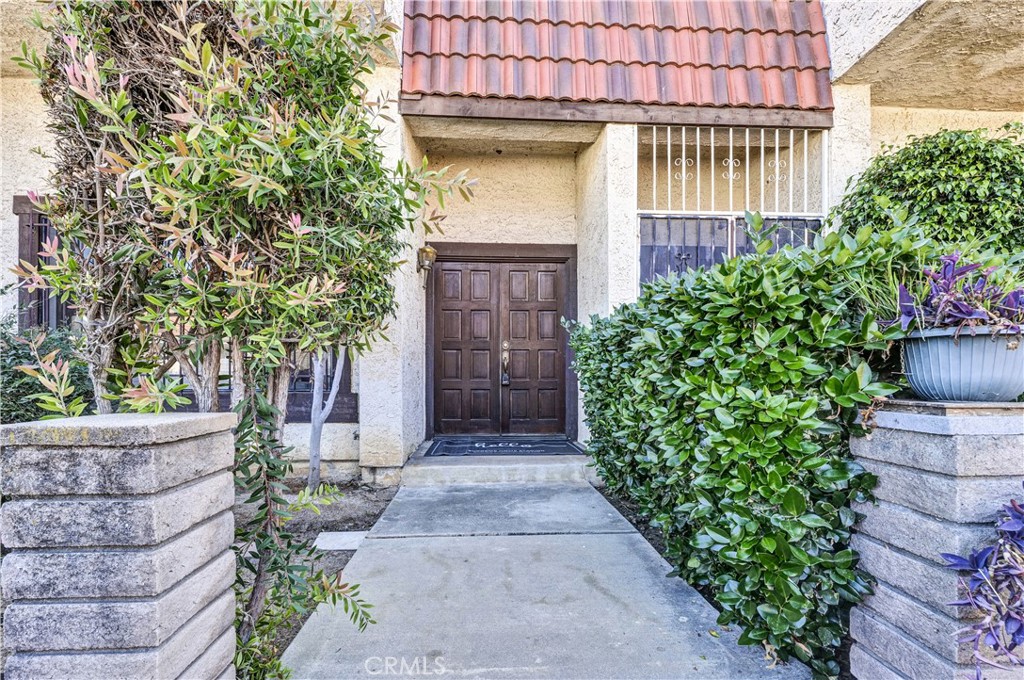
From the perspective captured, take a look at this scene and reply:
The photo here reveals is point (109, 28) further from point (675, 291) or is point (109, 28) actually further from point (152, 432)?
point (675, 291)

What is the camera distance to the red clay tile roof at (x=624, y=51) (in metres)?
4.66

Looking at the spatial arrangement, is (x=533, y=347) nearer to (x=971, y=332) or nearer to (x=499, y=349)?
(x=499, y=349)

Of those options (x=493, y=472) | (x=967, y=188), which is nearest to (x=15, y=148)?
(x=493, y=472)

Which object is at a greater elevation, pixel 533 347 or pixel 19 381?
pixel 533 347

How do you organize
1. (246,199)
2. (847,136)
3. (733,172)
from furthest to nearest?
(733,172) < (847,136) < (246,199)

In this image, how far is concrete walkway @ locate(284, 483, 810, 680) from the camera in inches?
75.0

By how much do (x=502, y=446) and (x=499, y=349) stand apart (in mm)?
1256

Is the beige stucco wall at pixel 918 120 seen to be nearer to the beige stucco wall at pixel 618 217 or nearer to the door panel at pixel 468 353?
the beige stucco wall at pixel 618 217

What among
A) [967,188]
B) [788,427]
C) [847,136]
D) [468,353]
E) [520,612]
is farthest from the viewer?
[468,353]

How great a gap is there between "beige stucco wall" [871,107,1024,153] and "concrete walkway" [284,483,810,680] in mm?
4979

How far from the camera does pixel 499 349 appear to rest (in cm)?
618

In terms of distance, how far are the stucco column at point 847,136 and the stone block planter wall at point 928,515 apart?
4055 mm

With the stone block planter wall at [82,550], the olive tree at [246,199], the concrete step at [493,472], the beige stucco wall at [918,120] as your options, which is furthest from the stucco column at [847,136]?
the stone block planter wall at [82,550]

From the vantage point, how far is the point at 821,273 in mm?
1760
